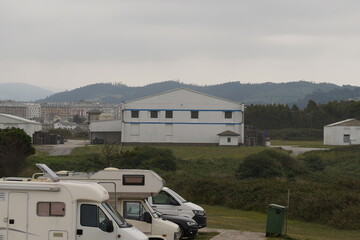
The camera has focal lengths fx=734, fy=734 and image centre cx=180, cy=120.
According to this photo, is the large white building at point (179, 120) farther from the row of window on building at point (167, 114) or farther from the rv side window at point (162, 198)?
Result: the rv side window at point (162, 198)

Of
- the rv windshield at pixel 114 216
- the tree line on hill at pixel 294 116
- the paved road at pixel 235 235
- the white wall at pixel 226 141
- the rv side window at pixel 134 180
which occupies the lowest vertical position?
the paved road at pixel 235 235

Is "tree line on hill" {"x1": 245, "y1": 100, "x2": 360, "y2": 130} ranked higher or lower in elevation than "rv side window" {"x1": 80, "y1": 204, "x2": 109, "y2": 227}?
higher

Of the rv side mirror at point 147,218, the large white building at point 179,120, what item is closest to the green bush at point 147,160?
the rv side mirror at point 147,218

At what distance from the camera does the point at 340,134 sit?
90.9 metres

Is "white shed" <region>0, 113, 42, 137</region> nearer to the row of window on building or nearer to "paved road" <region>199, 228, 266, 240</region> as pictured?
the row of window on building

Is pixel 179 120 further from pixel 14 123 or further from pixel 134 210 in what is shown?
pixel 134 210

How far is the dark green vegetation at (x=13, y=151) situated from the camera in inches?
1686

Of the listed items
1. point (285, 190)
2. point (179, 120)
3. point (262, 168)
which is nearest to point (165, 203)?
point (285, 190)

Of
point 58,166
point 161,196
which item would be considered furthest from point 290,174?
point 161,196

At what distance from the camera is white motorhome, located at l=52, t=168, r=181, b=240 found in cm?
1950

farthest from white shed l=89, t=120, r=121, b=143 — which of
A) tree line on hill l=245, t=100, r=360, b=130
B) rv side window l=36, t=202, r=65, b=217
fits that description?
rv side window l=36, t=202, r=65, b=217

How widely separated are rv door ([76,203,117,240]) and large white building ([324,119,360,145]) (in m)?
76.7

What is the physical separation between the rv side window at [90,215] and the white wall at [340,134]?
252ft

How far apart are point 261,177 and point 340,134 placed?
4602cm
